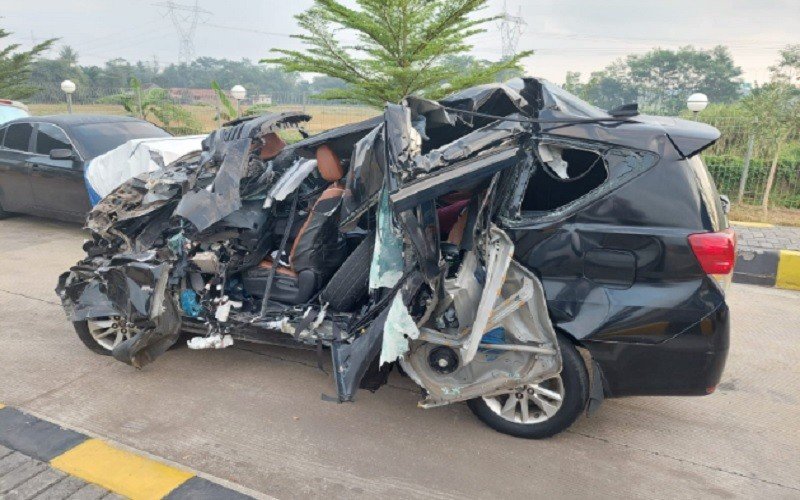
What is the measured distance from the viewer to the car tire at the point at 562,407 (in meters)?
3.21

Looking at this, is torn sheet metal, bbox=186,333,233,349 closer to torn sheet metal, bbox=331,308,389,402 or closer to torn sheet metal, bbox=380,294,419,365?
torn sheet metal, bbox=331,308,389,402

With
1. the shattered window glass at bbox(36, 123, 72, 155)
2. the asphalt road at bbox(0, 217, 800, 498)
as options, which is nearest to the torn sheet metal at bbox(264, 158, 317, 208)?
the asphalt road at bbox(0, 217, 800, 498)

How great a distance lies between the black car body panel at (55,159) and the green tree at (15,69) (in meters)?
16.4

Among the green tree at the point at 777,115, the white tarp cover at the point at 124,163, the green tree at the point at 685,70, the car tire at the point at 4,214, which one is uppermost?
the green tree at the point at 685,70

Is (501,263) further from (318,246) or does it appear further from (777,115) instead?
(777,115)

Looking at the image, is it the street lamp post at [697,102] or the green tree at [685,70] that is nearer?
the street lamp post at [697,102]

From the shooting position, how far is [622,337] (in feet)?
10.2

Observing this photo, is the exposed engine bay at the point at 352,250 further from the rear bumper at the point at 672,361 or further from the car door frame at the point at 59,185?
the car door frame at the point at 59,185

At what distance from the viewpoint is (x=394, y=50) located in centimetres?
1055

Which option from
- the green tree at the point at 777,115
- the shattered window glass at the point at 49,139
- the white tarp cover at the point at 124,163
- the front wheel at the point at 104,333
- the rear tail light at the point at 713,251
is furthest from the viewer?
the green tree at the point at 777,115

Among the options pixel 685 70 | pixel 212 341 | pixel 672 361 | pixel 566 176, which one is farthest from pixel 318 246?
pixel 685 70

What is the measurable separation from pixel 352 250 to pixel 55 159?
5.63m

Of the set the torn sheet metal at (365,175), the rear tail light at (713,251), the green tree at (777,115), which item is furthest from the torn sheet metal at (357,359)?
the green tree at (777,115)

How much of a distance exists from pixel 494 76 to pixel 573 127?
8.28 meters
